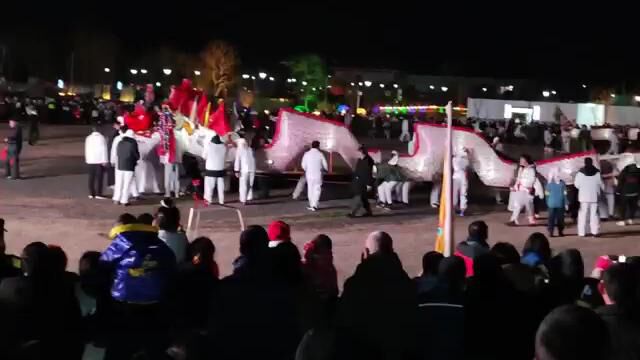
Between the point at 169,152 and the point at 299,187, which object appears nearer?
the point at 169,152

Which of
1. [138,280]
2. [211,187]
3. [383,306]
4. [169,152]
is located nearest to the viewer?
[383,306]

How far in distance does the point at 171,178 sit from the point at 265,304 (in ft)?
49.0

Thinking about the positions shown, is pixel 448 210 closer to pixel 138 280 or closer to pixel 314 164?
pixel 138 280

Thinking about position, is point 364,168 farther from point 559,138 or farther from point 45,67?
point 45,67

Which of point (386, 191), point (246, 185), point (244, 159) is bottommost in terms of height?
point (386, 191)

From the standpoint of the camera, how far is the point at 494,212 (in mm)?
19875

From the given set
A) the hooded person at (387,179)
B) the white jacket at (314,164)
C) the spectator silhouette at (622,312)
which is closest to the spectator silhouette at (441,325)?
the spectator silhouette at (622,312)

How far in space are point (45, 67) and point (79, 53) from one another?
425 centimetres

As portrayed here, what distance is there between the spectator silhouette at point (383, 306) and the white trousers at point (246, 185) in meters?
13.7

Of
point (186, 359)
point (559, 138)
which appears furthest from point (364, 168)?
point (559, 138)

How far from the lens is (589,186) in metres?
16.2

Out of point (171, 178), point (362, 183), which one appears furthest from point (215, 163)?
point (362, 183)

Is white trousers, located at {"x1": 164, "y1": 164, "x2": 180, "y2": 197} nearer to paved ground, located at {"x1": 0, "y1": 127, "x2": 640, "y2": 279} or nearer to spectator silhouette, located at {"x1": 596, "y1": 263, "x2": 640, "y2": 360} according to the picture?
paved ground, located at {"x1": 0, "y1": 127, "x2": 640, "y2": 279}

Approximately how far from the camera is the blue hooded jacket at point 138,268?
6.02m
